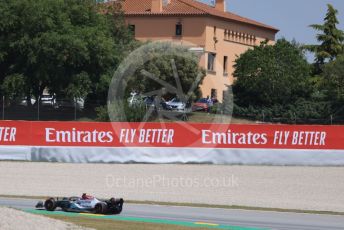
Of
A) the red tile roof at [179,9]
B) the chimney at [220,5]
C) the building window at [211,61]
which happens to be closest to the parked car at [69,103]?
the building window at [211,61]

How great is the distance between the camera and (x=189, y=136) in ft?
114

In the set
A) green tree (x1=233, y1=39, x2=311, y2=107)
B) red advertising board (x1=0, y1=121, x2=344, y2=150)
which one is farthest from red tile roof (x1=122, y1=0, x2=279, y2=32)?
red advertising board (x1=0, y1=121, x2=344, y2=150)

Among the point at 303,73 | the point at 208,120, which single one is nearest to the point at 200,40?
the point at 303,73

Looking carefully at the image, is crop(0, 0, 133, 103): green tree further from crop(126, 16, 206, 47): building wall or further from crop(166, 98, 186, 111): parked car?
crop(126, 16, 206, 47): building wall

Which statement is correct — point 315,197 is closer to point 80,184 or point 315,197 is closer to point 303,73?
point 80,184

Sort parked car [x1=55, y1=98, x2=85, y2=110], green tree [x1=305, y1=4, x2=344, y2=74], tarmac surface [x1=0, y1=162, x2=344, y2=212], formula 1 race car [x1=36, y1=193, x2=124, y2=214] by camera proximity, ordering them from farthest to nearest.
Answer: green tree [x1=305, y1=4, x2=344, y2=74], parked car [x1=55, y1=98, x2=85, y2=110], tarmac surface [x1=0, y1=162, x2=344, y2=212], formula 1 race car [x1=36, y1=193, x2=124, y2=214]

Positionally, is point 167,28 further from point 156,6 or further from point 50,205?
point 50,205

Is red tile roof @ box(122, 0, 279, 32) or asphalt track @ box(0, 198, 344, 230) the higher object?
red tile roof @ box(122, 0, 279, 32)

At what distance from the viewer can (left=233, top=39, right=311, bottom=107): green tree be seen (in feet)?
207

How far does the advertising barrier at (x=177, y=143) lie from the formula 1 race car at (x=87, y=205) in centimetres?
1252

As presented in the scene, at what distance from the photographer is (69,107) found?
50.8 metres

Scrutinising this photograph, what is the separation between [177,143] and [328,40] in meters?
49.3

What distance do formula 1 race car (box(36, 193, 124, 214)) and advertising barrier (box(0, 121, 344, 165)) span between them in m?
12.5

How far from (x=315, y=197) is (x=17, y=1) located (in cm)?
3275
